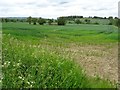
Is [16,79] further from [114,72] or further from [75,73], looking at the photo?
[114,72]

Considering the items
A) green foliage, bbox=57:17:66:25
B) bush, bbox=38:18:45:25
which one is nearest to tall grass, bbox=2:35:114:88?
green foliage, bbox=57:17:66:25

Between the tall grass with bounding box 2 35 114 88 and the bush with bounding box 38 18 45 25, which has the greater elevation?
the bush with bounding box 38 18 45 25

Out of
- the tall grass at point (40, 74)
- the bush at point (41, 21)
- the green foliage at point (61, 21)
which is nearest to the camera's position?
the tall grass at point (40, 74)

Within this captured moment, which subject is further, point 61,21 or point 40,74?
point 61,21

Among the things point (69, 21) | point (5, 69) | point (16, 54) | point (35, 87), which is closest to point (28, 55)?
point (16, 54)

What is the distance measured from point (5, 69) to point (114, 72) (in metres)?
5.22

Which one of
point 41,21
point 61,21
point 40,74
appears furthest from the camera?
point 41,21

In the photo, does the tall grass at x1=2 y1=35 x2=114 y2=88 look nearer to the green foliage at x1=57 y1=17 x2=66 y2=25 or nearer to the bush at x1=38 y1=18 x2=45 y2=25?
the green foliage at x1=57 y1=17 x2=66 y2=25

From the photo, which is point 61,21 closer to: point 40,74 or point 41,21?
point 41,21

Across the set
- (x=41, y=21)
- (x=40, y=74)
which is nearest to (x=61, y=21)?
(x=41, y=21)

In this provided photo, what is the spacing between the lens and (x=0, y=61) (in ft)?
28.0

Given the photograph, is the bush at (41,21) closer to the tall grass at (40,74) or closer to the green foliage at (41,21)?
the green foliage at (41,21)

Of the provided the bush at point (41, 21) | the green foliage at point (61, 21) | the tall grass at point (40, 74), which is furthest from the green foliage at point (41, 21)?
the tall grass at point (40, 74)

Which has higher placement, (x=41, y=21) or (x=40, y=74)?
(x=41, y=21)
